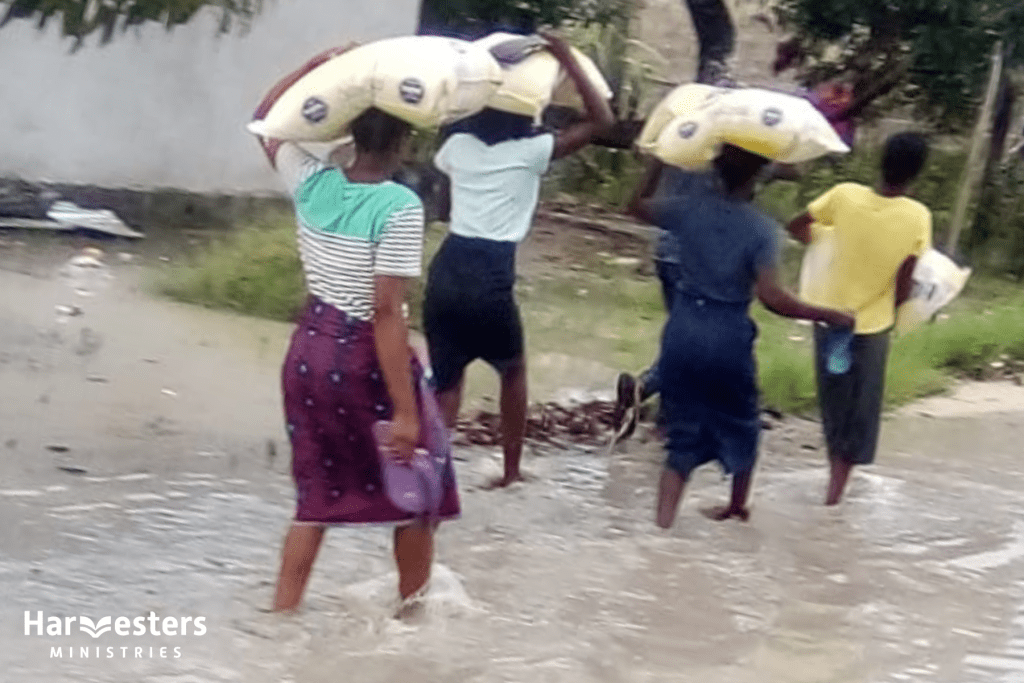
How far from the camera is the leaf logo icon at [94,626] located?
4.95 meters

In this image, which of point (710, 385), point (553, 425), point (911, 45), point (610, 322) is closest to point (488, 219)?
point (710, 385)

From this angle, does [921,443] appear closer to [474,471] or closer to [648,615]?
[474,471]

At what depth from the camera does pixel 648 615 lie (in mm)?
5641

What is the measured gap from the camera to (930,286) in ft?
22.1

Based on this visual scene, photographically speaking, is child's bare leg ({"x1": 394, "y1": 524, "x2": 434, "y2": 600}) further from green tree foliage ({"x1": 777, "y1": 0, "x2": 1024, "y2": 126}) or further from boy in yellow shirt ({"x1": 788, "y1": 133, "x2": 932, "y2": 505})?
green tree foliage ({"x1": 777, "y1": 0, "x2": 1024, "y2": 126})

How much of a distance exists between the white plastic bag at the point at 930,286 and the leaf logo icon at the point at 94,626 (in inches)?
120

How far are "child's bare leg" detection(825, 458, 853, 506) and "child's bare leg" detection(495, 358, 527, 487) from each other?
44.2 inches

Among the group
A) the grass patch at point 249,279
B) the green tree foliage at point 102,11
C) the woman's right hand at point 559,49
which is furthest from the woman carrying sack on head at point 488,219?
the grass patch at point 249,279

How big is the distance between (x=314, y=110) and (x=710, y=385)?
1.86m

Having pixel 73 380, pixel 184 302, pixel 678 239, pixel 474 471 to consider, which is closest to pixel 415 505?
pixel 678 239

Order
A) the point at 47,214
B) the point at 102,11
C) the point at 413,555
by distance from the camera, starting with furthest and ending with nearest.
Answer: the point at 47,214 → the point at 102,11 → the point at 413,555

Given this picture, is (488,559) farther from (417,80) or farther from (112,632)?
(417,80)

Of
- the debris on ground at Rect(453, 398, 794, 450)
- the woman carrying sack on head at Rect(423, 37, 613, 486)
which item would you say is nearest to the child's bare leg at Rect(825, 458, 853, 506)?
the debris on ground at Rect(453, 398, 794, 450)

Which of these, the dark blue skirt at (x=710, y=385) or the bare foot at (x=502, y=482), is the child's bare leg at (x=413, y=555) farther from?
the bare foot at (x=502, y=482)
